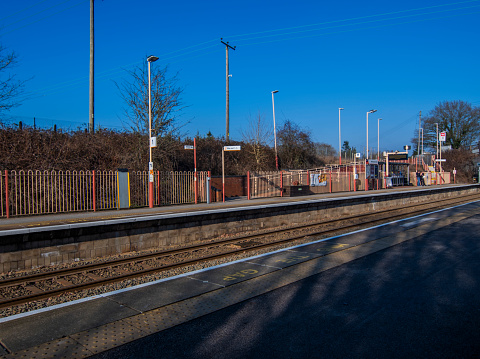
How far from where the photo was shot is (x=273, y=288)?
21.2 feet

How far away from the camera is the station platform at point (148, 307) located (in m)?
4.38

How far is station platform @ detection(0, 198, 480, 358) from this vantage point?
14.4 ft

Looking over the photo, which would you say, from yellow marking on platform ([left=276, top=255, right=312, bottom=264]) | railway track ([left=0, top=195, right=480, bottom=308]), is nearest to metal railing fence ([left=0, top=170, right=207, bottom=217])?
railway track ([left=0, top=195, right=480, bottom=308])

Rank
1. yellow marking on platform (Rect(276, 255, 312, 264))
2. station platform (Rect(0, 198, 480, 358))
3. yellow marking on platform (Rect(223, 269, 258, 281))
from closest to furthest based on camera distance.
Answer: station platform (Rect(0, 198, 480, 358)) < yellow marking on platform (Rect(223, 269, 258, 281)) < yellow marking on platform (Rect(276, 255, 312, 264))

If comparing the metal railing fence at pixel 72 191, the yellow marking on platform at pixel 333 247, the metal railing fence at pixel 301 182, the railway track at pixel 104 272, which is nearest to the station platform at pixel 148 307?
the yellow marking on platform at pixel 333 247

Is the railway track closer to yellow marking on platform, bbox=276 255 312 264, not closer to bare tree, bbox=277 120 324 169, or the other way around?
yellow marking on platform, bbox=276 255 312 264

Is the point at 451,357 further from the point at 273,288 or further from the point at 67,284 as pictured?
the point at 67,284

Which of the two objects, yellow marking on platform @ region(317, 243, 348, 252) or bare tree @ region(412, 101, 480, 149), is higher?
bare tree @ region(412, 101, 480, 149)

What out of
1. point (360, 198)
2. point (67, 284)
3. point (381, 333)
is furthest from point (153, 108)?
point (381, 333)

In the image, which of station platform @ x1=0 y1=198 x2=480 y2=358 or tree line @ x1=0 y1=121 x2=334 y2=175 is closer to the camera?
station platform @ x1=0 y1=198 x2=480 y2=358

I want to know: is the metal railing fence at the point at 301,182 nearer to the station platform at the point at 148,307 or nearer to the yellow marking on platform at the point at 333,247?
the yellow marking on platform at the point at 333,247

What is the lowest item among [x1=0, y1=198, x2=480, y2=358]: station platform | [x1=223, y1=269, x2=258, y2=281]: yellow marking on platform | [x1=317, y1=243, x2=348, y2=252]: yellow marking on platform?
[x1=317, y1=243, x2=348, y2=252]: yellow marking on platform

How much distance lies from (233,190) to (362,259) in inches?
672

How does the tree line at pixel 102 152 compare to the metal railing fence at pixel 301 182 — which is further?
the metal railing fence at pixel 301 182
